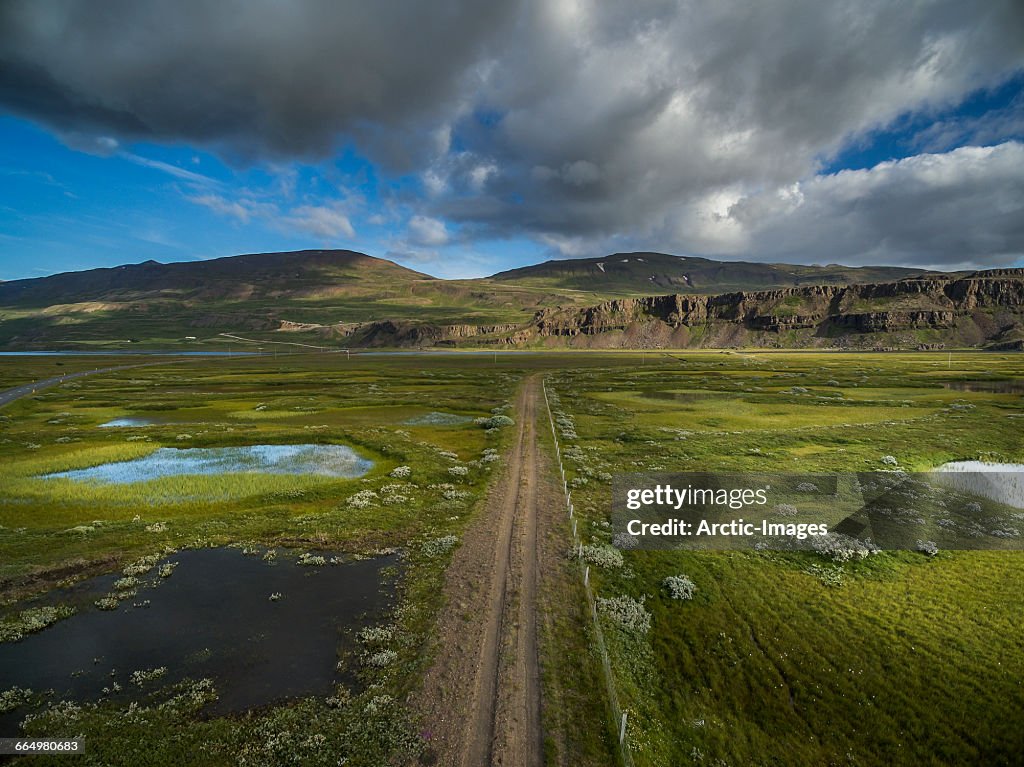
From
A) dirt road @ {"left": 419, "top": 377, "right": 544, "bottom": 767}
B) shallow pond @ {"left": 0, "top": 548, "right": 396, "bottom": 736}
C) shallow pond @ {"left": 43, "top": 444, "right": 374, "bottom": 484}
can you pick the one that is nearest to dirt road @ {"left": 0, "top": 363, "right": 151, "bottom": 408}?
shallow pond @ {"left": 43, "top": 444, "right": 374, "bottom": 484}

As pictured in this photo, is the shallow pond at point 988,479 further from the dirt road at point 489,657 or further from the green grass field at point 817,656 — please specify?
the dirt road at point 489,657

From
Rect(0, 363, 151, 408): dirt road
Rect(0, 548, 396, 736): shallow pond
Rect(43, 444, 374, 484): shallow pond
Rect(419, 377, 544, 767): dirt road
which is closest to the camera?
Rect(419, 377, 544, 767): dirt road

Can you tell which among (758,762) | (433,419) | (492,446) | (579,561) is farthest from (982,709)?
(433,419)

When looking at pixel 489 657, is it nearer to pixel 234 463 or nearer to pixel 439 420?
pixel 234 463

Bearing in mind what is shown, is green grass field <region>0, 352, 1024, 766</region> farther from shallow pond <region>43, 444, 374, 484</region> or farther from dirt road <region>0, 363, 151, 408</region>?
dirt road <region>0, 363, 151, 408</region>

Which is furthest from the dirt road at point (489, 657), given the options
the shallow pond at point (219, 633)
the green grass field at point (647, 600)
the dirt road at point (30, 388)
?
the dirt road at point (30, 388)

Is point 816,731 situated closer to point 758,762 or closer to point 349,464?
point 758,762

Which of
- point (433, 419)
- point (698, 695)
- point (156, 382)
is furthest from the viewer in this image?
point (156, 382)
